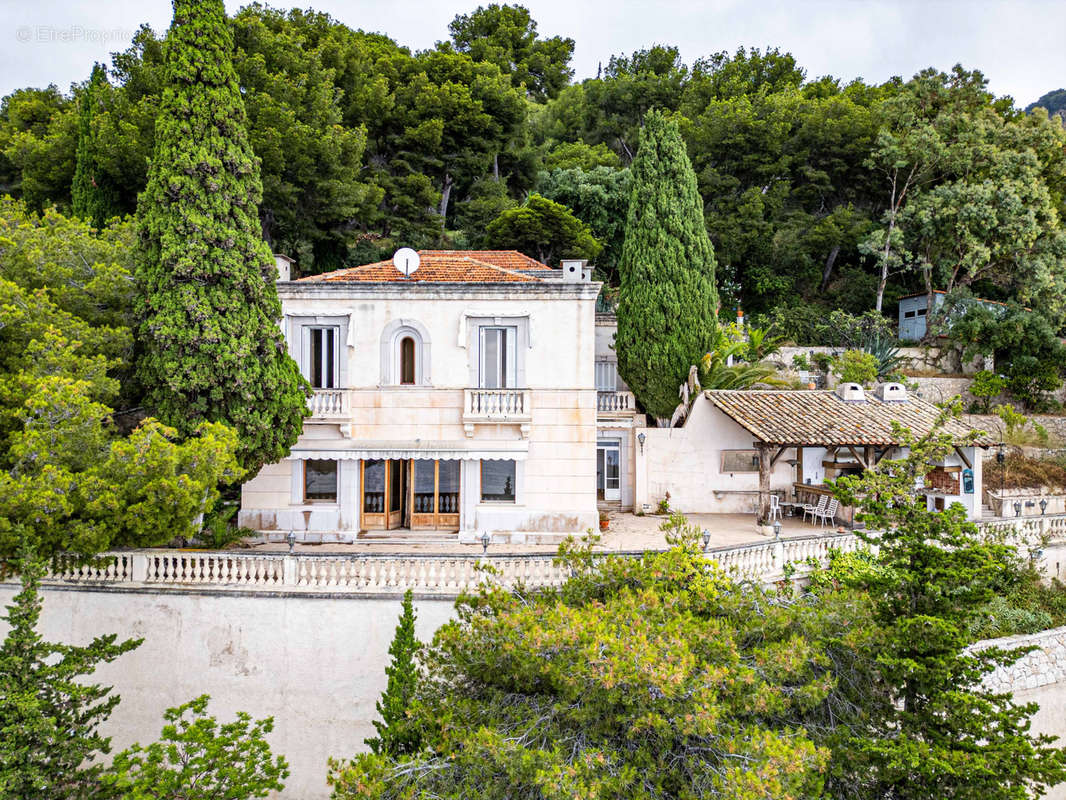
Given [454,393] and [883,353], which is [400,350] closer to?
[454,393]

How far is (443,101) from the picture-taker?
3362 centimetres

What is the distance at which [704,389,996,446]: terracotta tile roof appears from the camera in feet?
55.2

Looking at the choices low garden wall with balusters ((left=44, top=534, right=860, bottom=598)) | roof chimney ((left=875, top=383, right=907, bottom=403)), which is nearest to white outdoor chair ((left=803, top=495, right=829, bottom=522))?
roof chimney ((left=875, top=383, right=907, bottom=403))

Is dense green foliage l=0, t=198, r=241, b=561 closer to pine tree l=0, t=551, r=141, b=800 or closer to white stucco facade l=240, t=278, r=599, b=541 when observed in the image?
pine tree l=0, t=551, r=141, b=800

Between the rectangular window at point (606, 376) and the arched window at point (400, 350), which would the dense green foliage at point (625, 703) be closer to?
the arched window at point (400, 350)

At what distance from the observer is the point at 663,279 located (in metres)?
22.0

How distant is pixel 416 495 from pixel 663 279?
466 inches

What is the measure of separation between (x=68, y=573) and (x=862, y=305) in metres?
36.9

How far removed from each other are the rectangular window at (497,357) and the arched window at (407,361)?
80.3 inches

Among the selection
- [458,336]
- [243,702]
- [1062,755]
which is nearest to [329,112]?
[458,336]

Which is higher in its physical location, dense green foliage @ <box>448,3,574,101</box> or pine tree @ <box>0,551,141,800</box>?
dense green foliage @ <box>448,3,574,101</box>

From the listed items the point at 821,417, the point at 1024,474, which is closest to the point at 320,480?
the point at 821,417

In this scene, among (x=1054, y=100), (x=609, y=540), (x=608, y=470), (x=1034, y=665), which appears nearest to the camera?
(x=1034, y=665)

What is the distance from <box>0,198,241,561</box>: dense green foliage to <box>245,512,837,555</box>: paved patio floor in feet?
15.4
